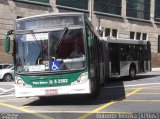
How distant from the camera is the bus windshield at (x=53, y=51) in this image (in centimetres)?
1448

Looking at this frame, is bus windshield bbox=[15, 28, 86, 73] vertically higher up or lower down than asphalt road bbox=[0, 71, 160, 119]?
higher up

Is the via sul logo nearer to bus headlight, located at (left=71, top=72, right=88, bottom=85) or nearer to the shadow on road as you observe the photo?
bus headlight, located at (left=71, top=72, right=88, bottom=85)

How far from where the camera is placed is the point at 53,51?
14.5 metres

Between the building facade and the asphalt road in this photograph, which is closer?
the asphalt road

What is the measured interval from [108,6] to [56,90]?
36508 millimetres

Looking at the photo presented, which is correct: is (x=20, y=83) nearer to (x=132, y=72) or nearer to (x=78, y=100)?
(x=78, y=100)

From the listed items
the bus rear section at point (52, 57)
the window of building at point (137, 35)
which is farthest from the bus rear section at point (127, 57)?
the window of building at point (137, 35)

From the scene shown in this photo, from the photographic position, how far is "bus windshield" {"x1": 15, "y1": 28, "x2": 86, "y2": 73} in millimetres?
14484

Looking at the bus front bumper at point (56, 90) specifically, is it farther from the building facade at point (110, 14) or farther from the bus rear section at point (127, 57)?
the building facade at point (110, 14)

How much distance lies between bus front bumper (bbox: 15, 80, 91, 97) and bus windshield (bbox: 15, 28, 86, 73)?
594 millimetres

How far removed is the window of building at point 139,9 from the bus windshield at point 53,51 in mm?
39200

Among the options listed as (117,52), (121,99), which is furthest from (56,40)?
(117,52)

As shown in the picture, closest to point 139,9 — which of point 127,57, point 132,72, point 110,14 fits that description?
point 110,14

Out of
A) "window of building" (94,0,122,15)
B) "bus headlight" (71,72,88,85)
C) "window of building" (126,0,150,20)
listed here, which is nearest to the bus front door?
"bus headlight" (71,72,88,85)
